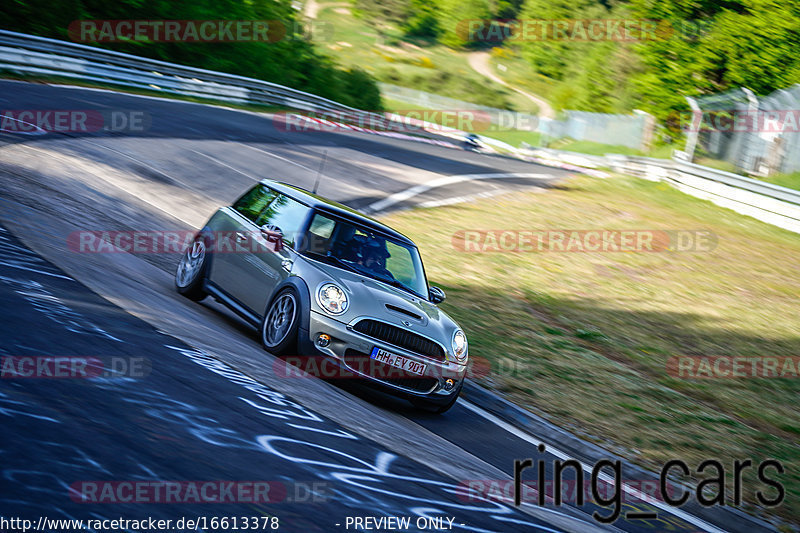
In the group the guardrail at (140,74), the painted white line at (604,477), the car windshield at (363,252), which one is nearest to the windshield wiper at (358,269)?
the car windshield at (363,252)

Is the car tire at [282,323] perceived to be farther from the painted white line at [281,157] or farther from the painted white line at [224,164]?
the painted white line at [281,157]

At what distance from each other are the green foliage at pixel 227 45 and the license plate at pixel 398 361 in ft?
89.2

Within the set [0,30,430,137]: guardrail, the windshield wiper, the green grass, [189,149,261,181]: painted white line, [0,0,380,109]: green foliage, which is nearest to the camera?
the windshield wiper

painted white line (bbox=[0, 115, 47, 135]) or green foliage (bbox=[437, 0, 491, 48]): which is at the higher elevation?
green foliage (bbox=[437, 0, 491, 48])

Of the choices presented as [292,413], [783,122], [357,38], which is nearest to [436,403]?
[292,413]

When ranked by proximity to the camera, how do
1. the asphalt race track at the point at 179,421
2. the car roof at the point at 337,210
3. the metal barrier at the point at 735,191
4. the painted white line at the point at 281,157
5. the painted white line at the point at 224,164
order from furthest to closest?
1. the metal barrier at the point at 735,191
2. the painted white line at the point at 281,157
3. the painted white line at the point at 224,164
4. the car roof at the point at 337,210
5. the asphalt race track at the point at 179,421

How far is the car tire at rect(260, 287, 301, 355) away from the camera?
7648 millimetres

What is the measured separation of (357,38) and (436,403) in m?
91.9

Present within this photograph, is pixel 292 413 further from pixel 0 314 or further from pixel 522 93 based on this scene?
pixel 522 93

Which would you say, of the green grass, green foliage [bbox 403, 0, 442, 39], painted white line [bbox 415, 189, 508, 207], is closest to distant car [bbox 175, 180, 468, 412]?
the green grass

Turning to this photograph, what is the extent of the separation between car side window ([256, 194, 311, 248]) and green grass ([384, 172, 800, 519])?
2.84 m

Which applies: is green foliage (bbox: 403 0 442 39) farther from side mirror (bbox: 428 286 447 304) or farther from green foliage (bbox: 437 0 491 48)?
side mirror (bbox: 428 286 447 304)

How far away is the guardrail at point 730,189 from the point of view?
22.5m

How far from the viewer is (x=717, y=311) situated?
14.9 metres
